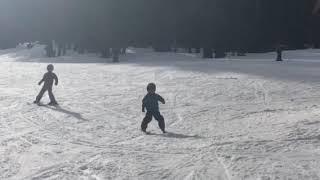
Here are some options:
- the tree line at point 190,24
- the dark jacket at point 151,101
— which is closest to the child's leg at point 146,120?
the dark jacket at point 151,101

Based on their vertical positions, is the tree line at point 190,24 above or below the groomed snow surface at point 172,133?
above

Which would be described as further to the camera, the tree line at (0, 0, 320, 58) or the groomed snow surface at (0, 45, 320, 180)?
the tree line at (0, 0, 320, 58)

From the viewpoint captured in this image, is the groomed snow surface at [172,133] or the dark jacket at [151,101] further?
the dark jacket at [151,101]

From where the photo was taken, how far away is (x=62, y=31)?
58.7 metres

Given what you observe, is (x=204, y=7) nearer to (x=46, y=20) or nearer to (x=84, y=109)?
(x=46, y=20)

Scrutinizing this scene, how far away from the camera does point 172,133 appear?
1320 cm

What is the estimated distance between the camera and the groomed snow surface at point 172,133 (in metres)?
9.28

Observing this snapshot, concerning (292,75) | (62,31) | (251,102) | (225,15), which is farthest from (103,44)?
(251,102)

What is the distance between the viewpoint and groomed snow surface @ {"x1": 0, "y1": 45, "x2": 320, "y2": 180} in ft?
30.5

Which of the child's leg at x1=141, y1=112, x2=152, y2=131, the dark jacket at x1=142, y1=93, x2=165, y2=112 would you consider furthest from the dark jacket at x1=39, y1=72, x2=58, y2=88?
the dark jacket at x1=142, y1=93, x2=165, y2=112

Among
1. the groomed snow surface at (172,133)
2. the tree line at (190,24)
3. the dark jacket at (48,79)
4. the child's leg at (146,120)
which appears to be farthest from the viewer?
the tree line at (190,24)

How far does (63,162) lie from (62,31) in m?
50.0

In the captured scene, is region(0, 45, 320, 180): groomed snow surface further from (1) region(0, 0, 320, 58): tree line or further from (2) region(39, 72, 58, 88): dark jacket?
(1) region(0, 0, 320, 58): tree line

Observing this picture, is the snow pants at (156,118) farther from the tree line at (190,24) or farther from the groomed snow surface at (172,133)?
the tree line at (190,24)
